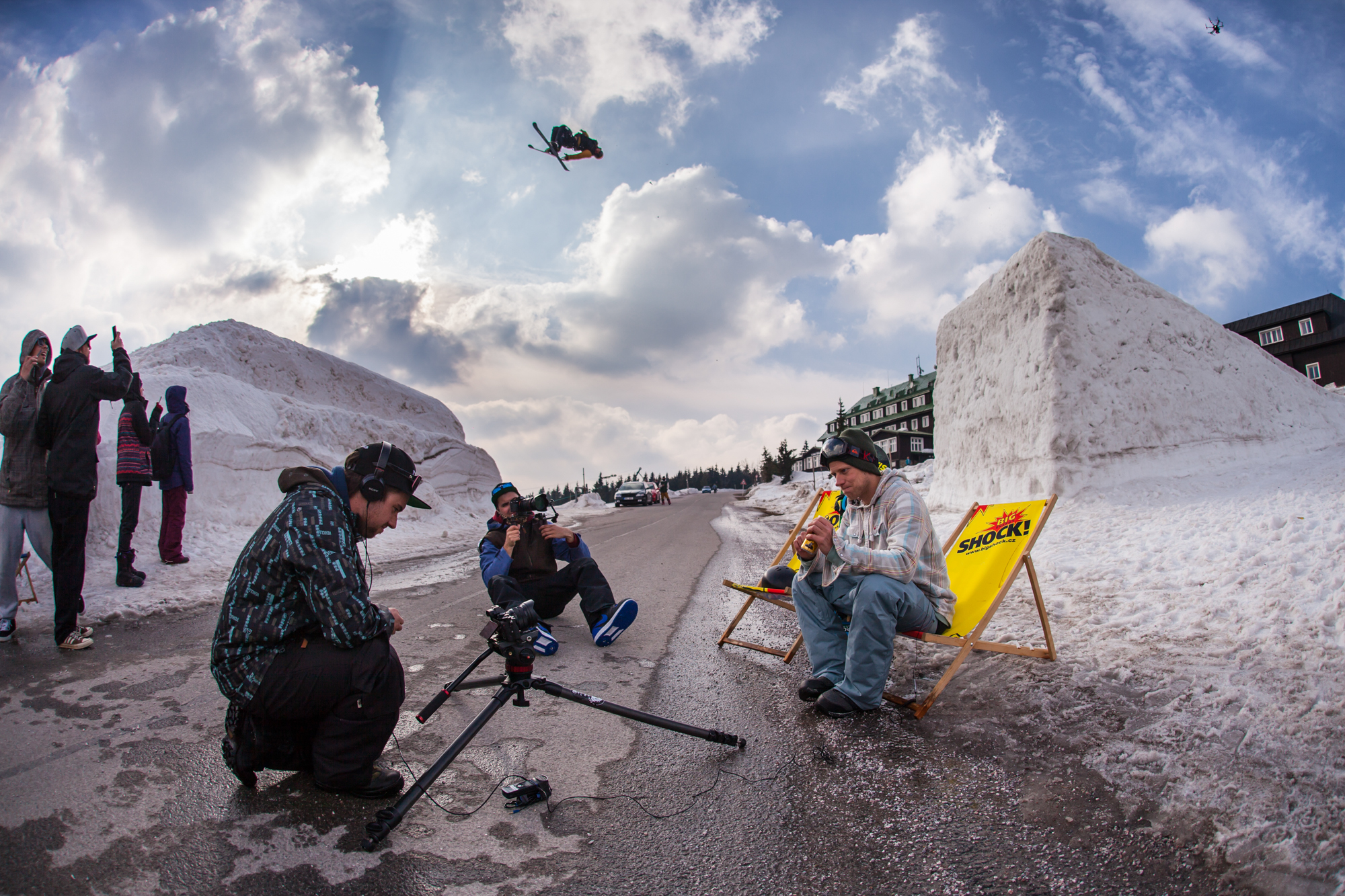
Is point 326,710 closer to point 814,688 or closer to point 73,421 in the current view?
point 814,688

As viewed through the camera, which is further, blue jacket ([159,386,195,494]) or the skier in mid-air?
the skier in mid-air

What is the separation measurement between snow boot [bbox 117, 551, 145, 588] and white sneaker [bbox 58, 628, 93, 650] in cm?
210

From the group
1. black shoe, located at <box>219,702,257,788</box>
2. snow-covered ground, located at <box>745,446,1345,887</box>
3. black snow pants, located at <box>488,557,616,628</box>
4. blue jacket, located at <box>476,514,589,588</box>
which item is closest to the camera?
snow-covered ground, located at <box>745,446,1345,887</box>

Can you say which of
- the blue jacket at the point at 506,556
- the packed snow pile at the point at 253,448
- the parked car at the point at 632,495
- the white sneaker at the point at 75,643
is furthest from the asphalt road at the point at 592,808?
the parked car at the point at 632,495

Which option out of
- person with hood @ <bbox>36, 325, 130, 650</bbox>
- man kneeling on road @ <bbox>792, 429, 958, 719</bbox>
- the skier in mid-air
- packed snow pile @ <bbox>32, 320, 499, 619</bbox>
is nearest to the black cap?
man kneeling on road @ <bbox>792, 429, 958, 719</bbox>

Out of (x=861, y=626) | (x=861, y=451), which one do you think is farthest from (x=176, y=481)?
(x=861, y=626)

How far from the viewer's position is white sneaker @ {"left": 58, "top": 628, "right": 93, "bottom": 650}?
409 centimetres

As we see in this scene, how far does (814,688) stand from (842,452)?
131 cm

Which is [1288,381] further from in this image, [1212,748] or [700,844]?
[700,844]

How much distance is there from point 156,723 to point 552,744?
196 cm

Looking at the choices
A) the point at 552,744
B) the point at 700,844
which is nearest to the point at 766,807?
the point at 700,844

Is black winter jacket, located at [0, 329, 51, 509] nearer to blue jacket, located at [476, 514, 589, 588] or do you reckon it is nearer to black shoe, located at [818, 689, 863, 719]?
blue jacket, located at [476, 514, 589, 588]

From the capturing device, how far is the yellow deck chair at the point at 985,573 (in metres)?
3.13

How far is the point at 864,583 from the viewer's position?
3.18 m
